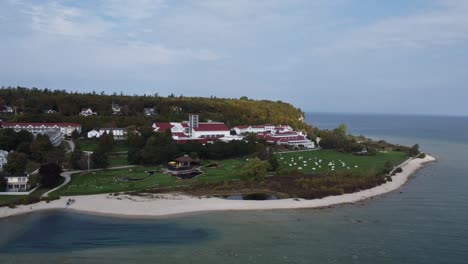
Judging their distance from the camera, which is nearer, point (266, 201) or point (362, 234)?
point (362, 234)

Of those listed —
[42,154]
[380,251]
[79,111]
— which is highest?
[79,111]

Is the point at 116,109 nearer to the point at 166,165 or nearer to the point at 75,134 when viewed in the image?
the point at 75,134

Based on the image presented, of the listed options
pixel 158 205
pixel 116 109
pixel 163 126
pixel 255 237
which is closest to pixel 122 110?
pixel 116 109

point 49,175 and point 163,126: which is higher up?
point 163,126

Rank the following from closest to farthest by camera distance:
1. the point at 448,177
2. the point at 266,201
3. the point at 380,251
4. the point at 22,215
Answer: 1. the point at 380,251
2. the point at 22,215
3. the point at 266,201
4. the point at 448,177

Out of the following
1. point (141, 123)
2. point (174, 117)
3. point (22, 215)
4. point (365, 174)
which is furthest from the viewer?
point (174, 117)

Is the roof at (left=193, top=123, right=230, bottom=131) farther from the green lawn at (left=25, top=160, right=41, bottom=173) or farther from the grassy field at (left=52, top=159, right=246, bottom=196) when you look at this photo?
the green lawn at (left=25, top=160, right=41, bottom=173)

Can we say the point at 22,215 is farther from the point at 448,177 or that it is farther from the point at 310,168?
the point at 448,177

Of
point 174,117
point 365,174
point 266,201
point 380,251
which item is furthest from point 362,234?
point 174,117
